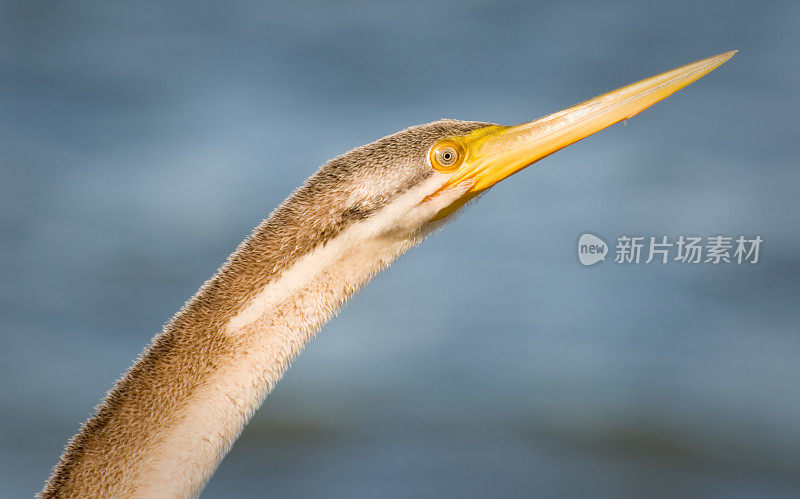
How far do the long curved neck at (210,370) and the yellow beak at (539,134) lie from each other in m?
0.68

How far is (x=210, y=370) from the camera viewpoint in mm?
3062

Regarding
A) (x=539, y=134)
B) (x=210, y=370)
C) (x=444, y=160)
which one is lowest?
(x=210, y=370)

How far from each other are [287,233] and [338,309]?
16.0 inches

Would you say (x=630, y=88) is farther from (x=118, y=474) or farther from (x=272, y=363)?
(x=118, y=474)

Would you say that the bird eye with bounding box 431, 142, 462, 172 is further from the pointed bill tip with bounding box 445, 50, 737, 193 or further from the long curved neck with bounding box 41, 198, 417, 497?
the long curved neck with bounding box 41, 198, 417, 497

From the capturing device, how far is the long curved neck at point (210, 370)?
2.99 m

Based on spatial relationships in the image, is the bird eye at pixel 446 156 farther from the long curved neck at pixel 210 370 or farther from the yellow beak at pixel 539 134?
the long curved neck at pixel 210 370

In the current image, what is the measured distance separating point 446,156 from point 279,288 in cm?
95

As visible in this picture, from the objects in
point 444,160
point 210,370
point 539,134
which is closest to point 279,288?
point 210,370

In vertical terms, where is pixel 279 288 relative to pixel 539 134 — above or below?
below

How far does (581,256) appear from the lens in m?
8.80

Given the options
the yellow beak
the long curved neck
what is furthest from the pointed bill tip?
the long curved neck

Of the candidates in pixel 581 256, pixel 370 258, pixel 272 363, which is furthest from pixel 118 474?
pixel 581 256

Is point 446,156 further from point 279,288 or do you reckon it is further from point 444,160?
point 279,288
